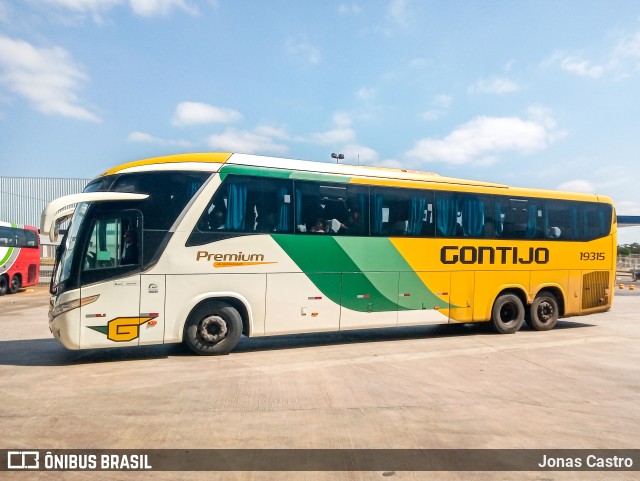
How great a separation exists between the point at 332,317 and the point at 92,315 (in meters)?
4.32

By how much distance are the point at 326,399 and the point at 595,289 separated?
393 inches

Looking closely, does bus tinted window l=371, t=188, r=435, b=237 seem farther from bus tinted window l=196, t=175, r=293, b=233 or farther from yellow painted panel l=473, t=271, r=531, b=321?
bus tinted window l=196, t=175, r=293, b=233

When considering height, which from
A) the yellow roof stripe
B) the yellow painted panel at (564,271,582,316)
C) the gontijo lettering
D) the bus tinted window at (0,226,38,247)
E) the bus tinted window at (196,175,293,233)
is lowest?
the yellow painted panel at (564,271,582,316)

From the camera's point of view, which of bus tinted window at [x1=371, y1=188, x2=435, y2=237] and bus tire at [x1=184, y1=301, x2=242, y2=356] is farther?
bus tinted window at [x1=371, y1=188, x2=435, y2=237]

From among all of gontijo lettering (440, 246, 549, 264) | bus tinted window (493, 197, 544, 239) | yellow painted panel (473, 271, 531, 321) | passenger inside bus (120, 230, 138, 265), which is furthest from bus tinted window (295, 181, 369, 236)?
bus tinted window (493, 197, 544, 239)

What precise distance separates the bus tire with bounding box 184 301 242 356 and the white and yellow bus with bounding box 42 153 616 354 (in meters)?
0.02

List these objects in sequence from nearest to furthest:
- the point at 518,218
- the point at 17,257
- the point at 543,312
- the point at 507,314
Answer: the point at 518,218
the point at 507,314
the point at 543,312
the point at 17,257

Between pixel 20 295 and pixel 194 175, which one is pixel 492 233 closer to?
pixel 194 175

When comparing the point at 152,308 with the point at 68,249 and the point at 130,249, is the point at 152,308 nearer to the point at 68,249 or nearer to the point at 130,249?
the point at 130,249

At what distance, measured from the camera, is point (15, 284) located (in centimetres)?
2378

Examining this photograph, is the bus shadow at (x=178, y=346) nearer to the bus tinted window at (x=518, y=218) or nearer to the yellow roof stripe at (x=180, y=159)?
the bus tinted window at (x=518, y=218)

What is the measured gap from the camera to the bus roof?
355 inches

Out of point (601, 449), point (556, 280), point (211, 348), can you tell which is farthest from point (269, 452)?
point (556, 280)

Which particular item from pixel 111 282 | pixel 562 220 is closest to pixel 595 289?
pixel 562 220
